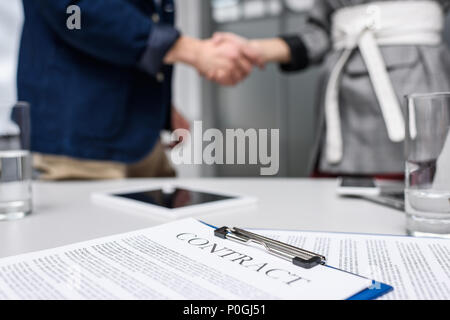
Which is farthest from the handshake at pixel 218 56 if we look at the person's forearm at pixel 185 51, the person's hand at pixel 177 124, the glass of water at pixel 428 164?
the glass of water at pixel 428 164

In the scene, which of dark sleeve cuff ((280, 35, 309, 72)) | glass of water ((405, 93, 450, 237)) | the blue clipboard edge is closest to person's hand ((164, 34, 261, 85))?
dark sleeve cuff ((280, 35, 309, 72))

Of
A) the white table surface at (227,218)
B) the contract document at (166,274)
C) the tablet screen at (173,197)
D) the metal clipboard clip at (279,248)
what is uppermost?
the metal clipboard clip at (279,248)

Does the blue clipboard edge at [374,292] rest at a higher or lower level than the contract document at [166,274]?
lower

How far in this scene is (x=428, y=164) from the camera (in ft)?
1.13

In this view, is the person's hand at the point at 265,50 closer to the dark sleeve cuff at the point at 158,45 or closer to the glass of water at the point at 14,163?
the dark sleeve cuff at the point at 158,45

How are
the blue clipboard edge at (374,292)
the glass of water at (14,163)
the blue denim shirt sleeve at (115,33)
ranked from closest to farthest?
the blue clipboard edge at (374,292) → the glass of water at (14,163) → the blue denim shirt sleeve at (115,33)

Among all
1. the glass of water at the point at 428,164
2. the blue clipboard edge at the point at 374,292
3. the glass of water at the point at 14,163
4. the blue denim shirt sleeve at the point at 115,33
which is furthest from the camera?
the blue denim shirt sleeve at the point at 115,33

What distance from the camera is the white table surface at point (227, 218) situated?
369mm

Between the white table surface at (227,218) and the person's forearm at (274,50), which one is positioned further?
the person's forearm at (274,50)

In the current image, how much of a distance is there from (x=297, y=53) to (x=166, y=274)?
0.78 metres

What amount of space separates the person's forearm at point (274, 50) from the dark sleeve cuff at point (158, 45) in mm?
241

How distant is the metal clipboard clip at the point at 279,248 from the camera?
0.25m

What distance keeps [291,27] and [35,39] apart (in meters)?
1.13

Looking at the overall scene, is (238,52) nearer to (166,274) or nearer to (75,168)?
(75,168)
